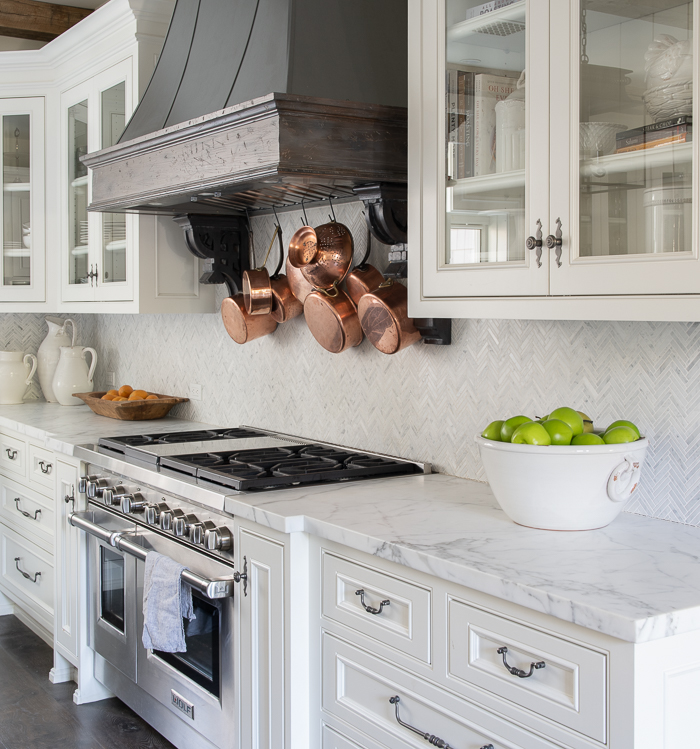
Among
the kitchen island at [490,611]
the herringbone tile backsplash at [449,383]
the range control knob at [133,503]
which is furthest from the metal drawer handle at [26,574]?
the kitchen island at [490,611]

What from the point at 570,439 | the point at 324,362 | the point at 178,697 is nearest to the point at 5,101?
the point at 324,362

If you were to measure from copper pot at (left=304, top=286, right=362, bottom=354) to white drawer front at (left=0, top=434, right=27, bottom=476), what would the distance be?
153 centimetres

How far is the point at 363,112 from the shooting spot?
2.05 meters

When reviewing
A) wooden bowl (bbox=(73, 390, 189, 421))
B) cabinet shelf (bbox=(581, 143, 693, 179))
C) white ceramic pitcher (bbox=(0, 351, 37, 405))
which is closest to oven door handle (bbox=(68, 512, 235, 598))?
wooden bowl (bbox=(73, 390, 189, 421))

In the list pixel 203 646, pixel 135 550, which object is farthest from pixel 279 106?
pixel 203 646

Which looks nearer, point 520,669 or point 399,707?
point 520,669

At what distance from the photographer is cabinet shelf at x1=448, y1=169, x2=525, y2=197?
1.68 metres

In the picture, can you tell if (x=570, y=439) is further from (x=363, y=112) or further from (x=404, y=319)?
(x=363, y=112)

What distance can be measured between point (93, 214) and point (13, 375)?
104cm

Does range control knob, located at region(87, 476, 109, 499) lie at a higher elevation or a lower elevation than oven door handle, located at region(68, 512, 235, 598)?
higher

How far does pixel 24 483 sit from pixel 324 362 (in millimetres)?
1464

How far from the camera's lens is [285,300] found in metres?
2.82

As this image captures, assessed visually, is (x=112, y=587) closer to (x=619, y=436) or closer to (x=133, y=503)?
(x=133, y=503)

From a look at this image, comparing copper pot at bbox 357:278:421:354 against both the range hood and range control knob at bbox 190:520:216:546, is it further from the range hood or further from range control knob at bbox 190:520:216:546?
range control knob at bbox 190:520:216:546
